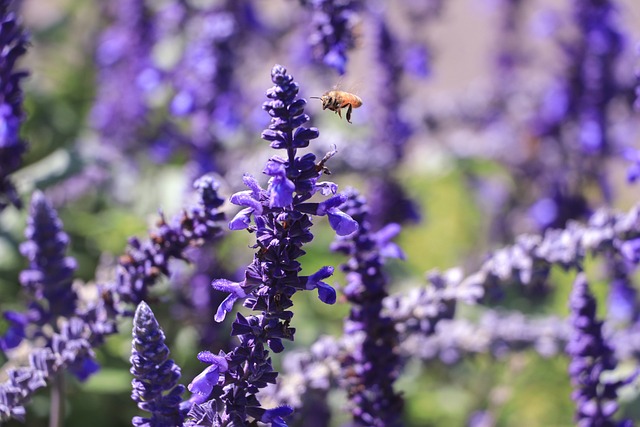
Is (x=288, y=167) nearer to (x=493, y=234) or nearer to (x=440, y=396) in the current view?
(x=440, y=396)

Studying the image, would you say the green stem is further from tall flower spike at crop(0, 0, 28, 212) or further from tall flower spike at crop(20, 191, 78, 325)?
tall flower spike at crop(0, 0, 28, 212)

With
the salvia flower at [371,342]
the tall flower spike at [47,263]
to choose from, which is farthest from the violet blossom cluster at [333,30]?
the tall flower spike at [47,263]

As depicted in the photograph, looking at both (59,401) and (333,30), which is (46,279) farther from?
(333,30)

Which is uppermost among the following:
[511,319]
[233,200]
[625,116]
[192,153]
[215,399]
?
[625,116]

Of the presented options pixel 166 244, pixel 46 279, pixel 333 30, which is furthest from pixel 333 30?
pixel 46 279

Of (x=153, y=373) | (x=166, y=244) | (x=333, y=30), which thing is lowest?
(x=153, y=373)

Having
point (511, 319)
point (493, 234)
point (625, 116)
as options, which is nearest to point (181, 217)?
point (511, 319)
